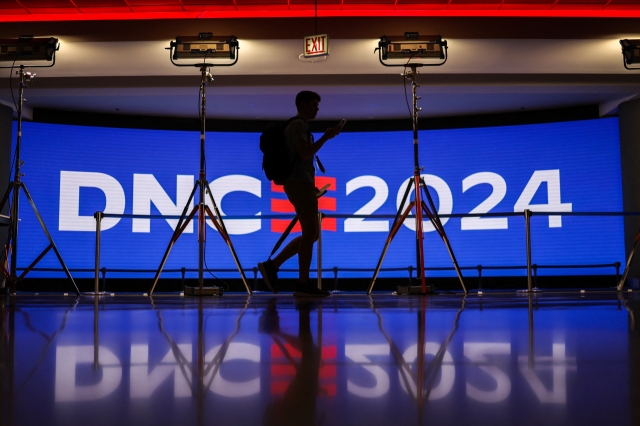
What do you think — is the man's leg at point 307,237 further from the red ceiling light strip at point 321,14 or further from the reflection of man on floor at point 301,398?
the red ceiling light strip at point 321,14

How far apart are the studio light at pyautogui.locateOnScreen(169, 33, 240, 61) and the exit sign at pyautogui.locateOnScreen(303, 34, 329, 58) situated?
23.5 inches

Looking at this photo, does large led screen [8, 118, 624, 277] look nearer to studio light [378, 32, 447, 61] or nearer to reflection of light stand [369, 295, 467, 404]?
studio light [378, 32, 447, 61]

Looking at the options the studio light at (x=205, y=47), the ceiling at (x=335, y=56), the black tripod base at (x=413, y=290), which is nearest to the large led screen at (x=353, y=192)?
the ceiling at (x=335, y=56)

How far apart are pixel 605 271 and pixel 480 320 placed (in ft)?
22.6

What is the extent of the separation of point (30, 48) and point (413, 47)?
128 inches

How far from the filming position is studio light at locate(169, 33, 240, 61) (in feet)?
16.9

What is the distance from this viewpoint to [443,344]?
1.09 meters

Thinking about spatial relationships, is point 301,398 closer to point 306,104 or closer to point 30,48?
point 306,104

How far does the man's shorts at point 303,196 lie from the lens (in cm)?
351

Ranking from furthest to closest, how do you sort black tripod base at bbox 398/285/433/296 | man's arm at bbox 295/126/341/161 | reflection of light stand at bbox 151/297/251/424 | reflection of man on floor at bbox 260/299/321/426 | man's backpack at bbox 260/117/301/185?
1. black tripod base at bbox 398/285/433/296
2. man's backpack at bbox 260/117/301/185
3. man's arm at bbox 295/126/341/161
4. reflection of light stand at bbox 151/297/251/424
5. reflection of man on floor at bbox 260/299/321/426

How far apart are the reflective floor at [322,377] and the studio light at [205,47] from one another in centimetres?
411

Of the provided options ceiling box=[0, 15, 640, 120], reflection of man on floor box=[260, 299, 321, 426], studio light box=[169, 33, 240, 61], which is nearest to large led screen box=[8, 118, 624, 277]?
ceiling box=[0, 15, 640, 120]

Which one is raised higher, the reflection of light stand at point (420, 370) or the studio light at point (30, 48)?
the studio light at point (30, 48)

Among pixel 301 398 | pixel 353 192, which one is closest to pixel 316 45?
pixel 353 192
